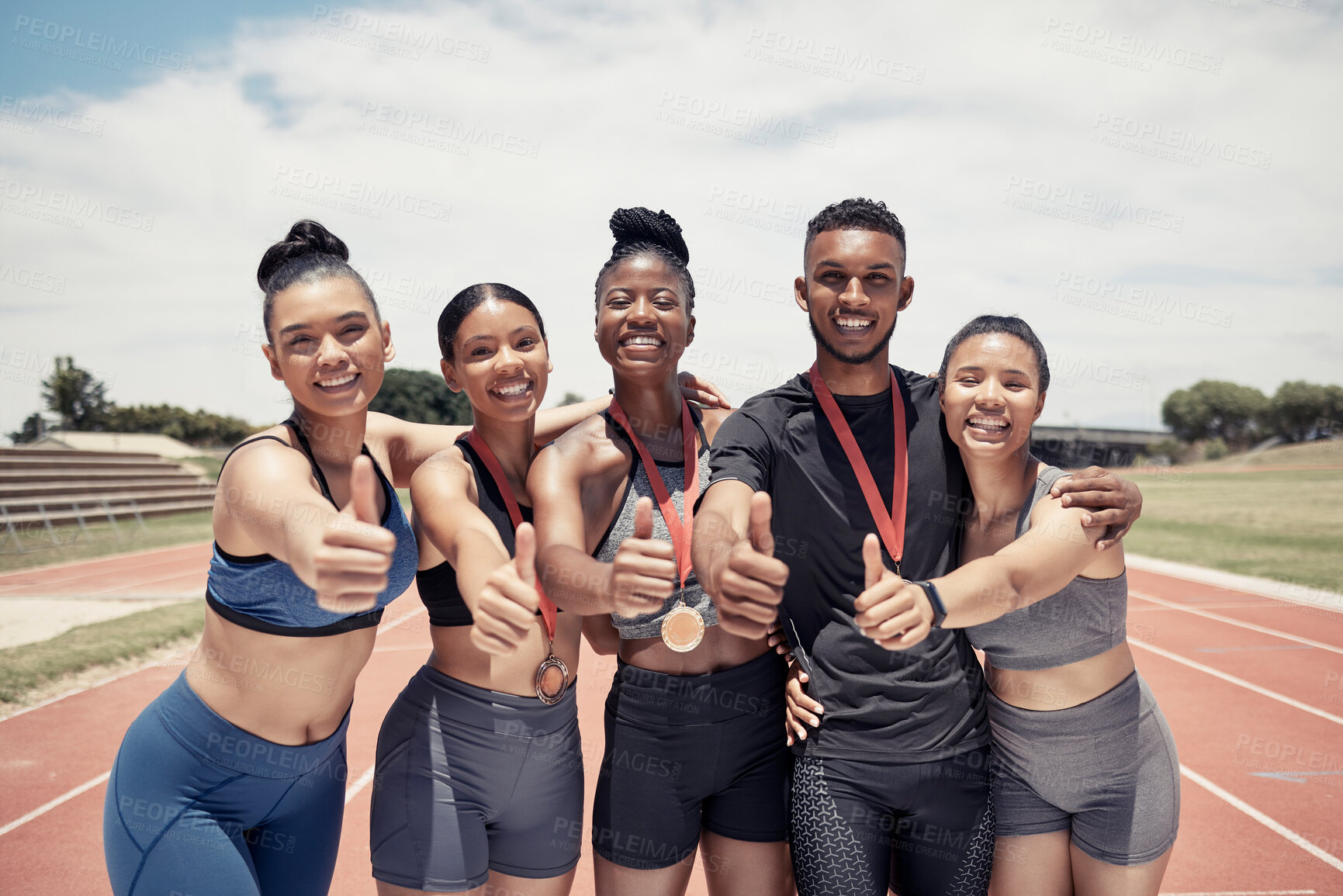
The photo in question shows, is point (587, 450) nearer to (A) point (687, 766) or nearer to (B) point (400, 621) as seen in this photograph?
(A) point (687, 766)

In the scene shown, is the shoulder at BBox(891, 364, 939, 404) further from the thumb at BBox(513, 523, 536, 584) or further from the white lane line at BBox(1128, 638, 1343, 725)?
the white lane line at BBox(1128, 638, 1343, 725)

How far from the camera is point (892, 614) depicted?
179 cm

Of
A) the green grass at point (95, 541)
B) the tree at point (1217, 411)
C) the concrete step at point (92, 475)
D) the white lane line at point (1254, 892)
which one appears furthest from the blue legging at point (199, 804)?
the tree at point (1217, 411)

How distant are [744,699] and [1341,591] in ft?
43.6

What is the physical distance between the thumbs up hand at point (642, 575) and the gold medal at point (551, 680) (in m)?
0.73

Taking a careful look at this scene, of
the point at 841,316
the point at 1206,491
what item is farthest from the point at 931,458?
the point at 1206,491

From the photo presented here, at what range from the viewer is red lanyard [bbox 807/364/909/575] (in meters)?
2.38

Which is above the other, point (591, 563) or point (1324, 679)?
point (591, 563)

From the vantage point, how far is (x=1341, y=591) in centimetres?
1158

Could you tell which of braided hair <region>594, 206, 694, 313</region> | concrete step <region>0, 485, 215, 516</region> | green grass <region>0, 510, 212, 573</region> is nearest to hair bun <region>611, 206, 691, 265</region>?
braided hair <region>594, 206, 694, 313</region>

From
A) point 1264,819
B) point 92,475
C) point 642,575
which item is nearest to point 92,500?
point 92,475

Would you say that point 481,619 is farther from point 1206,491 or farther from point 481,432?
point 1206,491

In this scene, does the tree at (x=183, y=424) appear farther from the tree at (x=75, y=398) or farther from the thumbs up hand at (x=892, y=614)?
the thumbs up hand at (x=892, y=614)

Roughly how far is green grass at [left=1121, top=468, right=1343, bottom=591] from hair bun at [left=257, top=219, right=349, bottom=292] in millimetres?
8918
